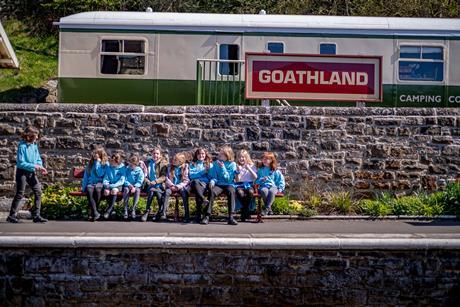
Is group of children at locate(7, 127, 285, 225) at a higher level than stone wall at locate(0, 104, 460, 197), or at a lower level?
lower

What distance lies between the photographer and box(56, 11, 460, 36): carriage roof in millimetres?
14562

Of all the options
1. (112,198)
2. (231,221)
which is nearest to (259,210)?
(231,221)

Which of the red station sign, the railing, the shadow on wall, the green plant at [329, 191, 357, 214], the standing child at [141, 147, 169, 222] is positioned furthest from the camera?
the shadow on wall

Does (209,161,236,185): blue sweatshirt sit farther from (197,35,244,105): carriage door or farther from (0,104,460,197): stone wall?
(197,35,244,105): carriage door

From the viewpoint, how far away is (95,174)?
35.0 ft

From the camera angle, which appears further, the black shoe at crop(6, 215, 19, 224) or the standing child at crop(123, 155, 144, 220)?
the standing child at crop(123, 155, 144, 220)

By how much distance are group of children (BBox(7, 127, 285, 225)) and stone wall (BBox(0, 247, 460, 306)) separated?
7.31 feet

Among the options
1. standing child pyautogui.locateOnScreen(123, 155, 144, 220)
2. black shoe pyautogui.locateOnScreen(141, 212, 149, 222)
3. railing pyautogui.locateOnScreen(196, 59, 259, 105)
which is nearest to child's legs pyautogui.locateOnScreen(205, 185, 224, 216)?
black shoe pyautogui.locateOnScreen(141, 212, 149, 222)

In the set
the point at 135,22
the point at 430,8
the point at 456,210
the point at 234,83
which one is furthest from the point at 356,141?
the point at 430,8

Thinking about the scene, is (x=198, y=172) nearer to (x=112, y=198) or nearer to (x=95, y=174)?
(x=112, y=198)

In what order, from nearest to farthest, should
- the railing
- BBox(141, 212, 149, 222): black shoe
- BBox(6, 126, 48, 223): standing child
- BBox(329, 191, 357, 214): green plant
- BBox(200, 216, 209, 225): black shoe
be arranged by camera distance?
1. BBox(200, 216, 209, 225): black shoe
2. BBox(6, 126, 48, 223): standing child
3. BBox(141, 212, 149, 222): black shoe
4. BBox(329, 191, 357, 214): green plant
5. the railing

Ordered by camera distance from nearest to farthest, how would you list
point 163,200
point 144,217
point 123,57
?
point 144,217 → point 163,200 → point 123,57

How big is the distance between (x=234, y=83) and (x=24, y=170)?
224 inches

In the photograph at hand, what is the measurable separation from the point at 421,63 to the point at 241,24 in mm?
4722
